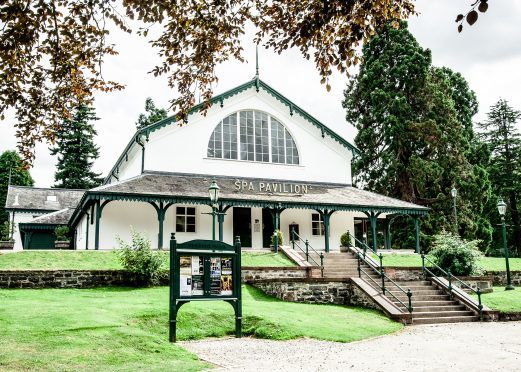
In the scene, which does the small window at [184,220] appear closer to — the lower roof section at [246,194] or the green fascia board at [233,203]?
the lower roof section at [246,194]

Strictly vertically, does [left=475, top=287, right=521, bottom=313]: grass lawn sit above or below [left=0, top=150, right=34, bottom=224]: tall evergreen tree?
below

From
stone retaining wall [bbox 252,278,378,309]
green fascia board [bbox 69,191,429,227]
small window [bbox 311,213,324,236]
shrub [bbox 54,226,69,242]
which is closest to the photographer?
stone retaining wall [bbox 252,278,378,309]

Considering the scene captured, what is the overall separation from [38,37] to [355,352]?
7748 mm

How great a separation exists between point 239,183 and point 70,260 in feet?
36.2

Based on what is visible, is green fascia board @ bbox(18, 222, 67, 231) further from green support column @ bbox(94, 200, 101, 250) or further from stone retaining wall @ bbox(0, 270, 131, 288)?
stone retaining wall @ bbox(0, 270, 131, 288)

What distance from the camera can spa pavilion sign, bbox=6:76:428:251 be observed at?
25438 mm

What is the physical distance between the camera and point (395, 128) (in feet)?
125

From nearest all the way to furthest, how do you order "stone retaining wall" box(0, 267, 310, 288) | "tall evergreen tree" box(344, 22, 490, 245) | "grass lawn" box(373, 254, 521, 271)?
"stone retaining wall" box(0, 267, 310, 288)
"grass lawn" box(373, 254, 521, 271)
"tall evergreen tree" box(344, 22, 490, 245)

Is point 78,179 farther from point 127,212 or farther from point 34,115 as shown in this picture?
point 34,115

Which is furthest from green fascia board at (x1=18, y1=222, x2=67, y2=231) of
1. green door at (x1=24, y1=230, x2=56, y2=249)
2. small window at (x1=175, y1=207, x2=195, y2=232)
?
small window at (x1=175, y1=207, x2=195, y2=232)

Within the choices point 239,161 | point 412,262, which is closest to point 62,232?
point 239,161

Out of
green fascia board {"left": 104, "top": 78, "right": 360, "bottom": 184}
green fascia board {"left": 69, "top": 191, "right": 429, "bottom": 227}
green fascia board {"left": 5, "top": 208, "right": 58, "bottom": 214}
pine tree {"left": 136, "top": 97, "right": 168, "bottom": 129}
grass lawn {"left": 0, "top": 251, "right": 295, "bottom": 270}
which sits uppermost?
pine tree {"left": 136, "top": 97, "right": 168, "bottom": 129}

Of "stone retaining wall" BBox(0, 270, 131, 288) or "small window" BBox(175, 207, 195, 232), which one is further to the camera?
"small window" BBox(175, 207, 195, 232)

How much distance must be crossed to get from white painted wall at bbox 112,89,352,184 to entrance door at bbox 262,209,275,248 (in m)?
2.47
